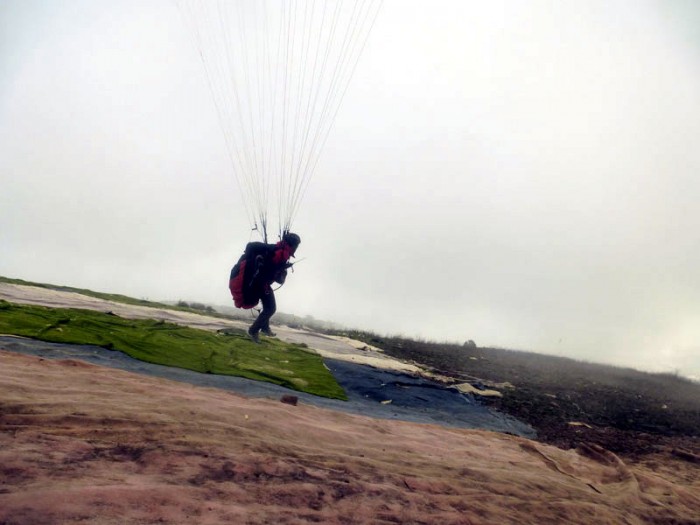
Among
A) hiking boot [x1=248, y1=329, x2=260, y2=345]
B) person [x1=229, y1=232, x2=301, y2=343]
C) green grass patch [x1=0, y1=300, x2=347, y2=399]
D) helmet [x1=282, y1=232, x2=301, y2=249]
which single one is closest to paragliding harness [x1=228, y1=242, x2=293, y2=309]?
person [x1=229, y1=232, x2=301, y2=343]

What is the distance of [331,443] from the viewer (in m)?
3.17

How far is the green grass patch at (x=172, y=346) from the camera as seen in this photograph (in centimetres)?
504

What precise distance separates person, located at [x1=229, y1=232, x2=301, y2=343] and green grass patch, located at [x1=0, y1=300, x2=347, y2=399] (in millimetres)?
1398

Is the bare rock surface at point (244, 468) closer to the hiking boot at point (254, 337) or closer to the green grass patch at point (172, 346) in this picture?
the green grass patch at point (172, 346)

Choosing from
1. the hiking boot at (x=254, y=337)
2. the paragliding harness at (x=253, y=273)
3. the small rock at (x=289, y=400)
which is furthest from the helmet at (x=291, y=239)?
the small rock at (x=289, y=400)

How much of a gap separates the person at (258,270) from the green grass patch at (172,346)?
1398 millimetres

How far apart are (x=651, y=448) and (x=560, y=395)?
313 cm

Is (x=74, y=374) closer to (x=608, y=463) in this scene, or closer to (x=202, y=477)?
(x=202, y=477)

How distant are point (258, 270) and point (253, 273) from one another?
4.6 inches

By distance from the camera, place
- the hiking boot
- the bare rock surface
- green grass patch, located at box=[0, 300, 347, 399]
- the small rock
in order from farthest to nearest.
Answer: the hiking boot < green grass patch, located at box=[0, 300, 347, 399] < the small rock < the bare rock surface

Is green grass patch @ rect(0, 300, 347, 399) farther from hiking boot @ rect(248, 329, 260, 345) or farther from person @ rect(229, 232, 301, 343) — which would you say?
person @ rect(229, 232, 301, 343)

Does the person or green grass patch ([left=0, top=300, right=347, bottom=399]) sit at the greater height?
the person

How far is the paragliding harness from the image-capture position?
8305 millimetres

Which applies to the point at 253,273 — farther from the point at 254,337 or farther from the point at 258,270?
the point at 254,337
